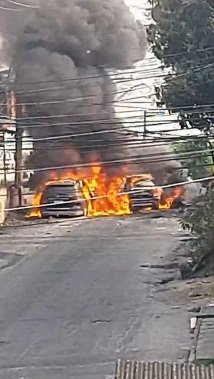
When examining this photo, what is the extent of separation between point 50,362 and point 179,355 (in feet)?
4.72

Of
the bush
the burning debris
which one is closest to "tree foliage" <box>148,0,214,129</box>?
the bush

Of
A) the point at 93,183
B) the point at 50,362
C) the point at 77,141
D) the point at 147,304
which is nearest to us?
the point at 50,362

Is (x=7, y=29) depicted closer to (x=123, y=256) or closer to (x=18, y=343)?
(x=123, y=256)

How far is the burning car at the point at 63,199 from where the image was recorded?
2925cm

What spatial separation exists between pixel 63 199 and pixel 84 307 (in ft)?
49.9

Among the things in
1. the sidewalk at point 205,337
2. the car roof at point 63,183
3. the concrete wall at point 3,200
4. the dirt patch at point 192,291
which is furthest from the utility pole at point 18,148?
the sidewalk at point 205,337

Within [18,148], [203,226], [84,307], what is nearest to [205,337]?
[84,307]

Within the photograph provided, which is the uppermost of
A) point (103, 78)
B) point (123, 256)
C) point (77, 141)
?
point (103, 78)

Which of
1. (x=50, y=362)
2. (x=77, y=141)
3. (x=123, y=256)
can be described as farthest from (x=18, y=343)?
(x=77, y=141)

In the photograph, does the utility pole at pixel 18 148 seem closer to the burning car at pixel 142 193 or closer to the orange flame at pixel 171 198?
the burning car at pixel 142 193

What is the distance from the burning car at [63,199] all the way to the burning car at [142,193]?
1587 millimetres

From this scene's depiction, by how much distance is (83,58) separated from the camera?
3238 cm

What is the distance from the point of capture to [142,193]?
3091cm

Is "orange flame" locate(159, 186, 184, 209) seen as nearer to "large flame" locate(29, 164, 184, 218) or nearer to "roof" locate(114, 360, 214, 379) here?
"large flame" locate(29, 164, 184, 218)
